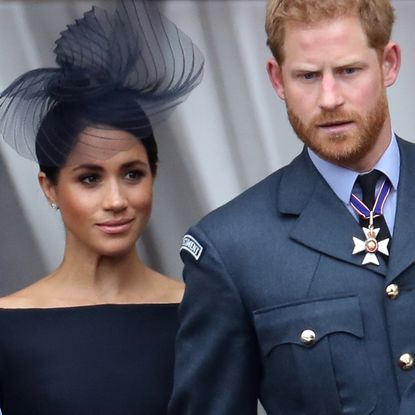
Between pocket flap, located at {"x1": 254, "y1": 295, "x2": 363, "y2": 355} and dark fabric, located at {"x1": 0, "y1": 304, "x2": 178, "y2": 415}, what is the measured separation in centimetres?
59

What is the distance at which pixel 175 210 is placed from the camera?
4.07 metres

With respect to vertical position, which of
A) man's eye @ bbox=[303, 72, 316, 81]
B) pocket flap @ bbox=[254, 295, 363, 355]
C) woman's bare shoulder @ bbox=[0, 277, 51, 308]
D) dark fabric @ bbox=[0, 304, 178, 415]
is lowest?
dark fabric @ bbox=[0, 304, 178, 415]

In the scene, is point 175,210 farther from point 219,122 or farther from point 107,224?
point 107,224

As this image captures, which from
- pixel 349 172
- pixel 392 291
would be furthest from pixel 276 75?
pixel 392 291

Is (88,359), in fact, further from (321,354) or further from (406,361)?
(406,361)

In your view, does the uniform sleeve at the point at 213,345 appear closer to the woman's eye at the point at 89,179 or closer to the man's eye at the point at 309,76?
the man's eye at the point at 309,76

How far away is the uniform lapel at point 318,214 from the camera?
120 inches

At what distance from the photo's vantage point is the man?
117 inches

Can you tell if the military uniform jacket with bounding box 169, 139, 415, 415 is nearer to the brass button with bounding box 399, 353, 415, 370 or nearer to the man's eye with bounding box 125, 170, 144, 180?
the brass button with bounding box 399, 353, 415, 370

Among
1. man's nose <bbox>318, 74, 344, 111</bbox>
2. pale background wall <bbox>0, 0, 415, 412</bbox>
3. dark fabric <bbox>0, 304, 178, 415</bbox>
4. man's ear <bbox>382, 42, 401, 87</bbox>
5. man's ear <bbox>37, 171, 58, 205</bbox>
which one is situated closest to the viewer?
man's nose <bbox>318, 74, 344, 111</bbox>

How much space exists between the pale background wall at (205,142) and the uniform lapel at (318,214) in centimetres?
91

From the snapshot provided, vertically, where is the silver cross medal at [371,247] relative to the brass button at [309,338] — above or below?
above

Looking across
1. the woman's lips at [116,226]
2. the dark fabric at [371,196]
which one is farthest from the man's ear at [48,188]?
the dark fabric at [371,196]

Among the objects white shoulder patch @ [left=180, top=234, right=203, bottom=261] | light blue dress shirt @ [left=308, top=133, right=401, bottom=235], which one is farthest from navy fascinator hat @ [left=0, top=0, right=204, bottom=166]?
light blue dress shirt @ [left=308, top=133, right=401, bottom=235]
